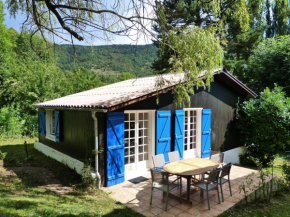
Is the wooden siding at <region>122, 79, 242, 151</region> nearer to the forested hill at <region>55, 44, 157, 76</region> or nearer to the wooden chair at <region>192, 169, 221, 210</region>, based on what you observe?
the wooden chair at <region>192, 169, 221, 210</region>

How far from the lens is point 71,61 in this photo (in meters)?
4.93

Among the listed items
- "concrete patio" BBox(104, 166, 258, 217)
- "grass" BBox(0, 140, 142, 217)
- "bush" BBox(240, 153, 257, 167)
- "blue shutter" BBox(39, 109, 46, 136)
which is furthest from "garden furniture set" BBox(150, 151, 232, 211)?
"blue shutter" BBox(39, 109, 46, 136)

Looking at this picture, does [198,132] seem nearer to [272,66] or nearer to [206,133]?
[206,133]

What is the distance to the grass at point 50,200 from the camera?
13.1ft

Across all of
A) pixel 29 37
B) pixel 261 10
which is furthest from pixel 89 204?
pixel 261 10

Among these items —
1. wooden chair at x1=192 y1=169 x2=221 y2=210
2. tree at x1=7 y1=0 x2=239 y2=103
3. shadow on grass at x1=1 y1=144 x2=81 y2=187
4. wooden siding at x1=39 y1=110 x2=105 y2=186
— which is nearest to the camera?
tree at x1=7 y1=0 x2=239 y2=103

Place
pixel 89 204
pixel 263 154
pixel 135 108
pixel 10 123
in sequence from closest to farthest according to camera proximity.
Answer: pixel 89 204
pixel 135 108
pixel 263 154
pixel 10 123

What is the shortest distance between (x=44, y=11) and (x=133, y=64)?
243 cm

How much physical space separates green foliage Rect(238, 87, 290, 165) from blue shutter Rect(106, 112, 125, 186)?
5.83m

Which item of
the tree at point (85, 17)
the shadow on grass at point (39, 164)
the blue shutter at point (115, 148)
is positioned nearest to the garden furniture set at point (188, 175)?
the blue shutter at point (115, 148)

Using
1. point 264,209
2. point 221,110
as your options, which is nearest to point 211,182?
point 264,209

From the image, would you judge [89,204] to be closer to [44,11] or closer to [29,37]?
[29,37]

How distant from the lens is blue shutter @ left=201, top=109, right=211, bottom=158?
326 inches

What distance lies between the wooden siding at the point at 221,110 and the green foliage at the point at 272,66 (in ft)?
11.1
